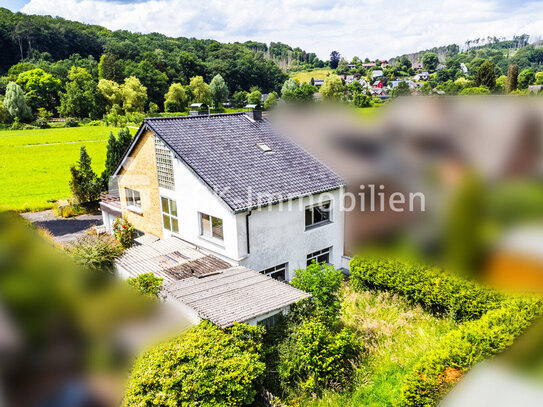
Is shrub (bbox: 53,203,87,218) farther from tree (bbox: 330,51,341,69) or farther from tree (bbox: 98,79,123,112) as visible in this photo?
tree (bbox: 98,79,123,112)

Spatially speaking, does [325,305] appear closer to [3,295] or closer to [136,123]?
[3,295]

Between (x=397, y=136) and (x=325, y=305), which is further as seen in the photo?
(x=325, y=305)

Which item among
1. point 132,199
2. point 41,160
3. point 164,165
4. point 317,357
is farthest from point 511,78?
point 41,160

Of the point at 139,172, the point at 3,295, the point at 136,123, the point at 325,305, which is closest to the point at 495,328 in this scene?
the point at 325,305

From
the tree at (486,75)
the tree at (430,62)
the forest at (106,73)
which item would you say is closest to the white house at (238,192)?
the tree at (430,62)

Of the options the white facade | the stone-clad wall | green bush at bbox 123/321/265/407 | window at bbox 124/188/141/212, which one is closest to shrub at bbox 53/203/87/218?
window at bbox 124/188/141/212

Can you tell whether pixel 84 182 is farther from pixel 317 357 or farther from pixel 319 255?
pixel 317 357

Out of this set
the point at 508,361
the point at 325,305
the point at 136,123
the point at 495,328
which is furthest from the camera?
the point at 136,123
